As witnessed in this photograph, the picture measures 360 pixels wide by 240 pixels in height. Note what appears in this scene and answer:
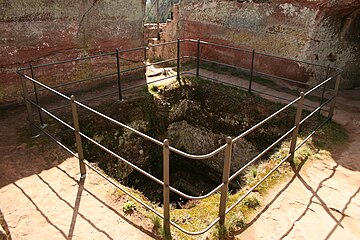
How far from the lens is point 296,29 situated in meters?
7.61

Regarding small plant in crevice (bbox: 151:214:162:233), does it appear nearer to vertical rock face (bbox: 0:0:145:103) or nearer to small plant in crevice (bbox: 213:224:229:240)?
small plant in crevice (bbox: 213:224:229:240)

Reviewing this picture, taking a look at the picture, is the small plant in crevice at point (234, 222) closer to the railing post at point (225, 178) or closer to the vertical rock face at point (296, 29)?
the railing post at point (225, 178)

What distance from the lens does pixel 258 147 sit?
705 cm

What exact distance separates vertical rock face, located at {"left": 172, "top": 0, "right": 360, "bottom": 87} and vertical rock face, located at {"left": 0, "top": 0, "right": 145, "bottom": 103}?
2.78m

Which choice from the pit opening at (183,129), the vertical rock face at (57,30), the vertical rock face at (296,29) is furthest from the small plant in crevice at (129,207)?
the vertical rock face at (296,29)

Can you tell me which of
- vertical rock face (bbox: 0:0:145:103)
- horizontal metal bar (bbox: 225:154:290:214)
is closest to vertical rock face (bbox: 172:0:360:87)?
vertical rock face (bbox: 0:0:145:103)

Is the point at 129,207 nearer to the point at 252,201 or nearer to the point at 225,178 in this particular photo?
→ the point at 225,178

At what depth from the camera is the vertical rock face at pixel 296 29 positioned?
7.21m

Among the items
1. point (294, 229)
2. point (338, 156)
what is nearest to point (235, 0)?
point (338, 156)

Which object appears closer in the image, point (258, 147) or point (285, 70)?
point (258, 147)

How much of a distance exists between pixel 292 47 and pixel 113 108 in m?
4.94

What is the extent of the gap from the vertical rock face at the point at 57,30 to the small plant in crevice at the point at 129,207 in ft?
13.8

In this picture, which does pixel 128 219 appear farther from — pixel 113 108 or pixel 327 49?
pixel 327 49

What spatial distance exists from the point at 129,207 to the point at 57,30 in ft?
15.2
